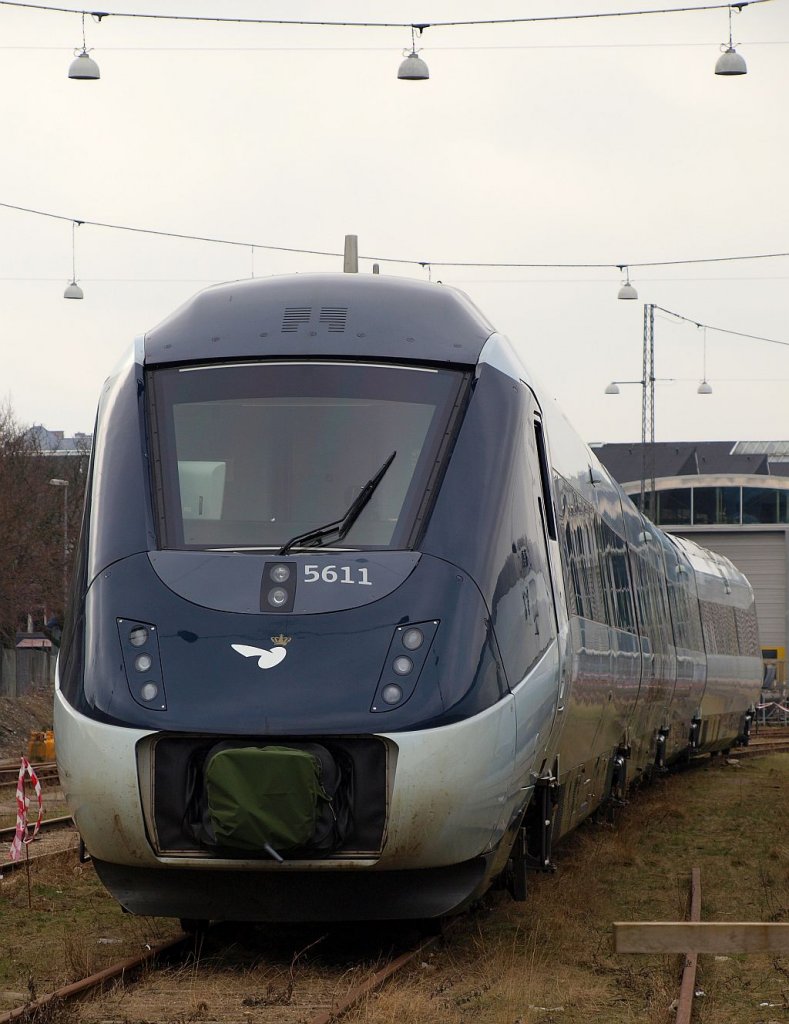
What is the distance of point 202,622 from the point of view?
26.2ft

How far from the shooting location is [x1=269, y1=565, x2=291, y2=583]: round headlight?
8164 mm

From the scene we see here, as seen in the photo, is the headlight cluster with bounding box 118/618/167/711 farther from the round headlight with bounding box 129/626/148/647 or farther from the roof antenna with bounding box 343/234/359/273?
the roof antenna with bounding box 343/234/359/273

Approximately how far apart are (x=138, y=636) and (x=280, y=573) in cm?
75

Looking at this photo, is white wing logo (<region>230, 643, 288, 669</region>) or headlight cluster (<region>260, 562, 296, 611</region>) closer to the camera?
white wing logo (<region>230, 643, 288, 669</region>)

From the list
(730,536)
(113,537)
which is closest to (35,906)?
(113,537)

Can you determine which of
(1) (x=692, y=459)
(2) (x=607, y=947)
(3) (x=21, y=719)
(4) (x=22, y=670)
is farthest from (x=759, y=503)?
(2) (x=607, y=947)

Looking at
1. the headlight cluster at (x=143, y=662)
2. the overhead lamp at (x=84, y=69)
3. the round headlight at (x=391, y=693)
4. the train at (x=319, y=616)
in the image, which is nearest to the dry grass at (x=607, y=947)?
the train at (x=319, y=616)

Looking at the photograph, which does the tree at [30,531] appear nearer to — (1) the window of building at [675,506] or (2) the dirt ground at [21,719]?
(2) the dirt ground at [21,719]

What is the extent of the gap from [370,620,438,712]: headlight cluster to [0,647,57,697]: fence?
40.0 m

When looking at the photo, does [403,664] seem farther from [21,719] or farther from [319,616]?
[21,719]

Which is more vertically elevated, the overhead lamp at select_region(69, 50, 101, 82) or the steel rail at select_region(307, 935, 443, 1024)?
the overhead lamp at select_region(69, 50, 101, 82)

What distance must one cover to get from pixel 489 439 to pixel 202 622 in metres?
1.95

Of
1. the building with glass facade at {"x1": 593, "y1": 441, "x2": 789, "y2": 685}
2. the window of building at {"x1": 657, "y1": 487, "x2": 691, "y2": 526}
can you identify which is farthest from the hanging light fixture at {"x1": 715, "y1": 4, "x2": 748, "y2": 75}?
the window of building at {"x1": 657, "y1": 487, "x2": 691, "y2": 526}

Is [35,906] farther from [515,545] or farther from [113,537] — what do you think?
[515,545]
